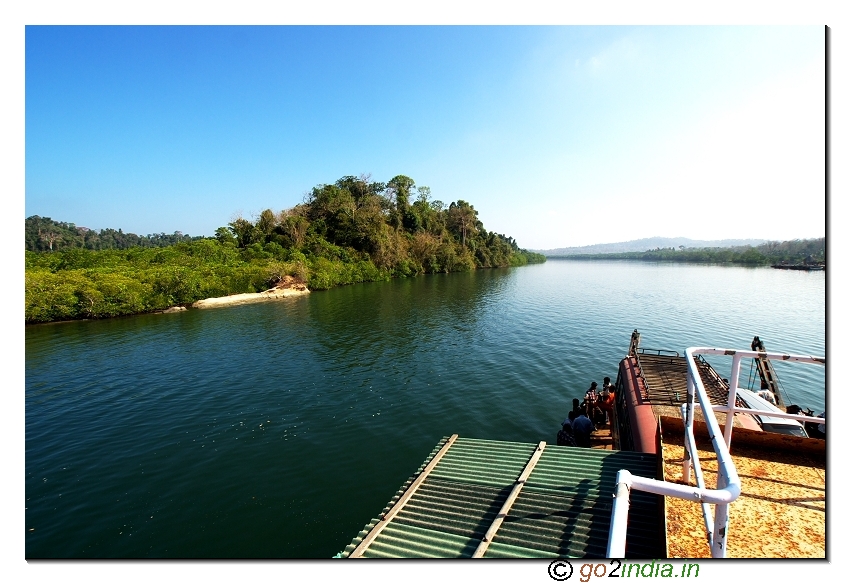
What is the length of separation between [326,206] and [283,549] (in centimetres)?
6710

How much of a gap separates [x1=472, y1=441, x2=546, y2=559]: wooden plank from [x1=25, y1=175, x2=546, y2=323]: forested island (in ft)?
123

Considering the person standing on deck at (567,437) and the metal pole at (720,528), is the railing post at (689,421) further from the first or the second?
the person standing on deck at (567,437)

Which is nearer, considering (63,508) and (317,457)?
(63,508)

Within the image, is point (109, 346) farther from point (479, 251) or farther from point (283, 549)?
point (479, 251)

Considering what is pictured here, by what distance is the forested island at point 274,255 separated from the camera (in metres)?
32.9

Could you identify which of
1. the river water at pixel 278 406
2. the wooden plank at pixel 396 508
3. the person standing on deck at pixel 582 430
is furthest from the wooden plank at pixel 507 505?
the river water at pixel 278 406

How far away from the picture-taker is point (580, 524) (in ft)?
18.7

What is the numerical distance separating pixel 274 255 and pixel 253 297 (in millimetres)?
14922

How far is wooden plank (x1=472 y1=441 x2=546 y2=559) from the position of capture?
533cm

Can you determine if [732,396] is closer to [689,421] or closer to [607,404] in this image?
[689,421]

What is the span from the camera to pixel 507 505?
6.14 meters

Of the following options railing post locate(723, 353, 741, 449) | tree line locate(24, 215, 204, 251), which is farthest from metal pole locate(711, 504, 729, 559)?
tree line locate(24, 215, 204, 251)

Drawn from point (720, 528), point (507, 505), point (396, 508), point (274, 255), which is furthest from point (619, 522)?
point (274, 255)
